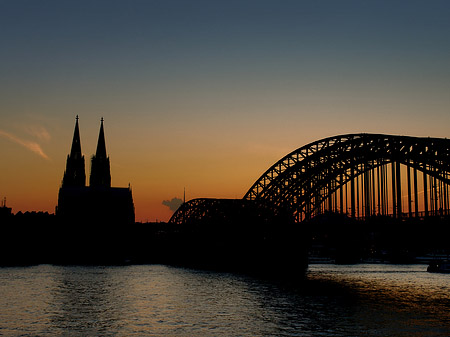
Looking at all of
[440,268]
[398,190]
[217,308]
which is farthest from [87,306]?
[440,268]

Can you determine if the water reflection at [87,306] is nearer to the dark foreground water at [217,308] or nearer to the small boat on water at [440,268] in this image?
the dark foreground water at [217,308]

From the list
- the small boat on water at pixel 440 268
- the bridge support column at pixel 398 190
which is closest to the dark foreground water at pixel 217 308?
the bridge support column at pixel 398 190

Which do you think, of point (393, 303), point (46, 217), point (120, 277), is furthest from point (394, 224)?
point (46, 217)

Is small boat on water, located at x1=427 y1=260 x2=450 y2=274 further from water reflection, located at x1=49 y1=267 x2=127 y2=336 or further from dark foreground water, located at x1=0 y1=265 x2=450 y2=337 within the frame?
water reflection, located at x1=49 y1=267 x2=127 y2=336

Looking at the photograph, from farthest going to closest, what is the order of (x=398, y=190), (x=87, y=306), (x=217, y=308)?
1. (x=398, y=190)
2. (x=87, y=306)
3. (x=217, y=308)

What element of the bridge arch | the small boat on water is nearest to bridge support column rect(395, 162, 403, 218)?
the bridge arch

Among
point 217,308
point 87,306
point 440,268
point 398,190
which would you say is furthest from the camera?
point 440,268

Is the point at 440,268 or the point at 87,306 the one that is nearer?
the point at 87,306

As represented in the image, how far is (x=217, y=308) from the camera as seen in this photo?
44.3 metres

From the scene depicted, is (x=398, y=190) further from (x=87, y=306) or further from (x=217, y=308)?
(x=87, y=306)

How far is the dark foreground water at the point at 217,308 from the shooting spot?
34.5 m

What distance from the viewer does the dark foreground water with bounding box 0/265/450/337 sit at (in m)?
34.5

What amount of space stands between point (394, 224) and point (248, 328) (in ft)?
76.5

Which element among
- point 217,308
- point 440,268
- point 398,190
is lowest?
point 217,308
